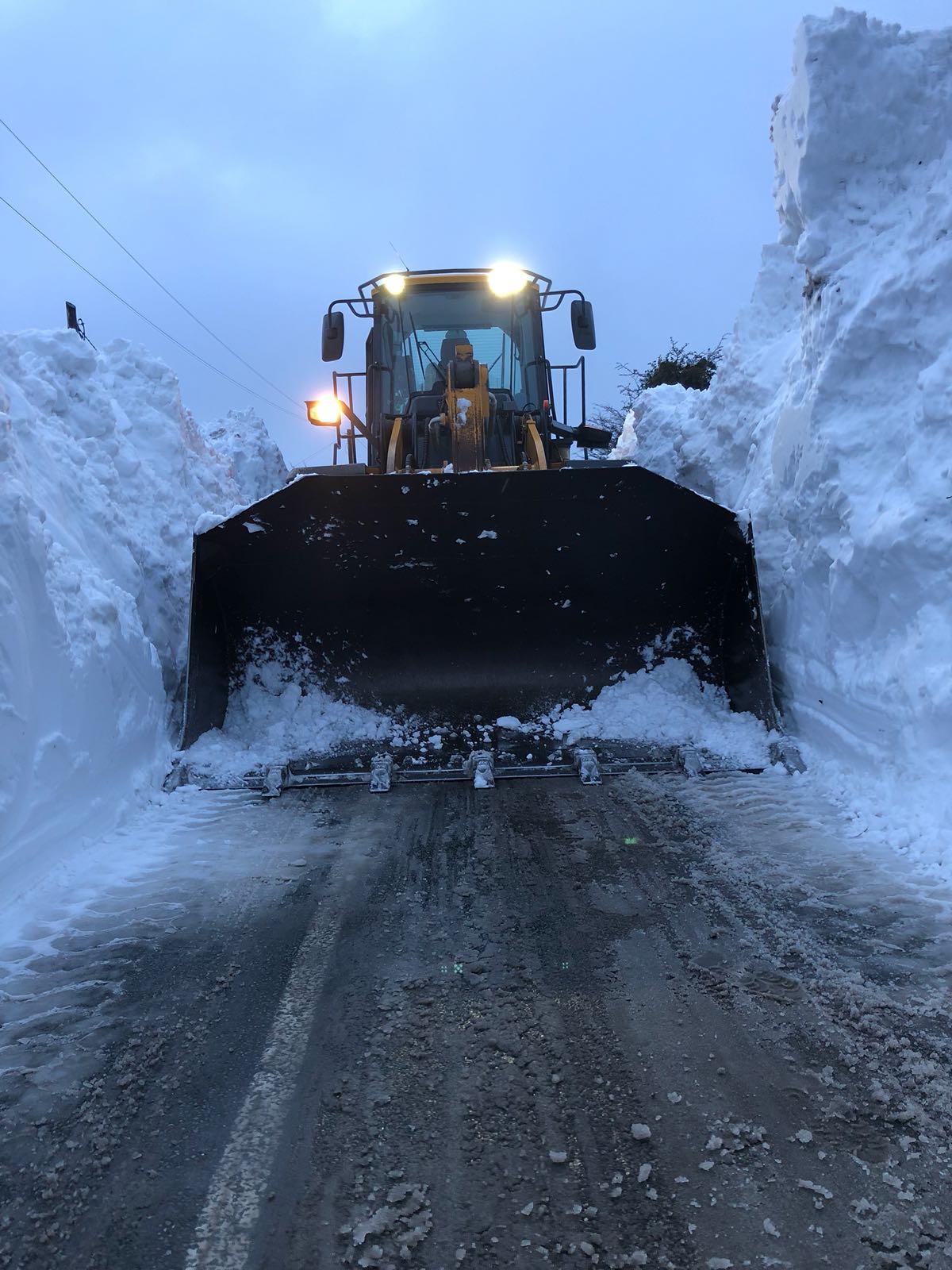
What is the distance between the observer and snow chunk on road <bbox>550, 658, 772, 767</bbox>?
17.1 ft

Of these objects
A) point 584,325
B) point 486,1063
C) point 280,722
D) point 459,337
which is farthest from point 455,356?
point 486,1063

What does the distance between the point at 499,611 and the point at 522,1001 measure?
353cm

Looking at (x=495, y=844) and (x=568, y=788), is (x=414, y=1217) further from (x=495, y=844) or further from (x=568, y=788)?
(x=568, y=788)

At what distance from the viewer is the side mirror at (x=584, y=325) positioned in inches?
297

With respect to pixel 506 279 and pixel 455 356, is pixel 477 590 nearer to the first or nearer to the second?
pixel 455 356

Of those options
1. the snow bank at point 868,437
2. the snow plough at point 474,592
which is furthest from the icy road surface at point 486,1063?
the snow plough at point 474,592

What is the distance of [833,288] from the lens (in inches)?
210

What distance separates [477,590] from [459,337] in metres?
3.01

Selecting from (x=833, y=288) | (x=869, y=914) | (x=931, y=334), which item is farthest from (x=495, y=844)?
(x=833, y=288)

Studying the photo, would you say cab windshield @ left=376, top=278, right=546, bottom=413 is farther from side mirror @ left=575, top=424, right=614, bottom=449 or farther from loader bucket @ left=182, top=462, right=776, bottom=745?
loader bucket @ left=182, top=462, right=776, bottom=745

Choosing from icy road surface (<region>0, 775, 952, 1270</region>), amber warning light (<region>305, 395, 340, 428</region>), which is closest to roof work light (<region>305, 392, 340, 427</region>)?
amber warning light (<region>305, 395, 340, 428</region>)

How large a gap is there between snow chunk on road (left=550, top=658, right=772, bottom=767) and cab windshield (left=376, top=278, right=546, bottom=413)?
3.06m

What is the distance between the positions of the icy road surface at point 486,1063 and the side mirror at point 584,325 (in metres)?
5.08

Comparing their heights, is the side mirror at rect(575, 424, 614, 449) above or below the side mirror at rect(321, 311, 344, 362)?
below
